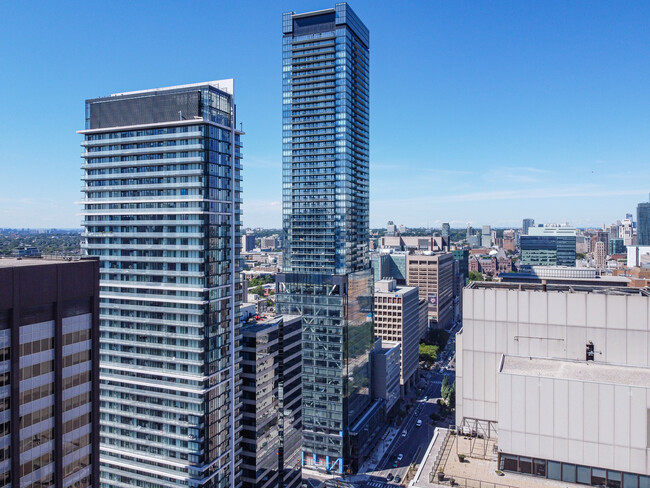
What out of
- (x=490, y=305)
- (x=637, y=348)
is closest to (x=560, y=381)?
(x=637, y=348)

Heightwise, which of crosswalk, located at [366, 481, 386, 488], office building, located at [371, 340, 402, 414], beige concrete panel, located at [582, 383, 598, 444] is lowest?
crosswalk, located at [366, 481, 386, 488]

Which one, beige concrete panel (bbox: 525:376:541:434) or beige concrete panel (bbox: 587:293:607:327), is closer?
beige concrete panel (bbox: 525:376:541:434)

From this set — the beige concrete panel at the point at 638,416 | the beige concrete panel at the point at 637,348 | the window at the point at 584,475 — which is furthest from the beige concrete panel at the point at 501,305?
the window at the point at 584,475

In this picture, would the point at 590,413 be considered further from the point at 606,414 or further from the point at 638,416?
the point at 638,416

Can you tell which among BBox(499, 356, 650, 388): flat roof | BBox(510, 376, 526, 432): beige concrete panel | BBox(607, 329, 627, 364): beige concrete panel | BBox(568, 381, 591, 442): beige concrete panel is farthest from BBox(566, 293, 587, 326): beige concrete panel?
BBox(510, 376, 526, 432): beige concrete panel

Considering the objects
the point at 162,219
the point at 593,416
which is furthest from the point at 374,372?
the point at 593,416

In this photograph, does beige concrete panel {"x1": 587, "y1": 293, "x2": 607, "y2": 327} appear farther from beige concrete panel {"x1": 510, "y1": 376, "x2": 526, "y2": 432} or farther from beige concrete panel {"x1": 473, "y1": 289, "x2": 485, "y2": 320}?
beige concrete panel {"x1": 510, "y1": 376, "x2": 526, "y2": 432}
